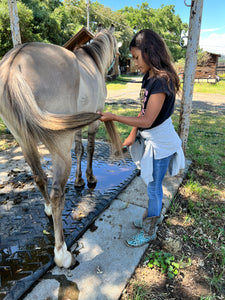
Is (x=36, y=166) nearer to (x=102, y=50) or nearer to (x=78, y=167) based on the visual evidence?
(x=78, y=167)

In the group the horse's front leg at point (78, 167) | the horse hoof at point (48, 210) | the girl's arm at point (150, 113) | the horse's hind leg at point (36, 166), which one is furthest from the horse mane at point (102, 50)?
the horse hoof at point (48, 210)

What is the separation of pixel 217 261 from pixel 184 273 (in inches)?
16.6

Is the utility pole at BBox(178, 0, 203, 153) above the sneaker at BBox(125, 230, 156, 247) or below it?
above

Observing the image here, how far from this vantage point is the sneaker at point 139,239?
197 centimetres

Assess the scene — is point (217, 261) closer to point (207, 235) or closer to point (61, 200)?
point (207, 235)

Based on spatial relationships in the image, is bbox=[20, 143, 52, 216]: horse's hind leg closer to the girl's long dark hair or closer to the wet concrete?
the wet concrete

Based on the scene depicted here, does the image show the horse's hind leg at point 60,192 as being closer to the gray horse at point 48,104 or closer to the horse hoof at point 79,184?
the gray horse at point 48,104

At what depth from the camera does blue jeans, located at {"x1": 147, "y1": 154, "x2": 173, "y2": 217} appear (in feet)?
6.13

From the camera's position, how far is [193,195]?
2.90m

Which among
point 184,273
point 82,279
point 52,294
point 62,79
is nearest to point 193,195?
point 184,273

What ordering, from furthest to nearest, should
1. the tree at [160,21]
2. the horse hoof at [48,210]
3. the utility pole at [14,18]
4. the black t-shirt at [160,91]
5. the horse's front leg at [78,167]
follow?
the tree at [160,21], the utility pole at [14,18], the horse's front leg at [78,167], the horse hoof at [48,210], the black t-shirt at [160,91]

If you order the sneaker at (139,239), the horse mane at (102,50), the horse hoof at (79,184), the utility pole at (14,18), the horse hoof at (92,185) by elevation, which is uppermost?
the utility pole at (14,18)

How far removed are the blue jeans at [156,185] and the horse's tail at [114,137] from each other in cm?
65

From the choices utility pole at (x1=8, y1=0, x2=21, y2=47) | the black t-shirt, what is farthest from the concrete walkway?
utility pole at (x1=8, y1=0, x2=21, y2=47)
